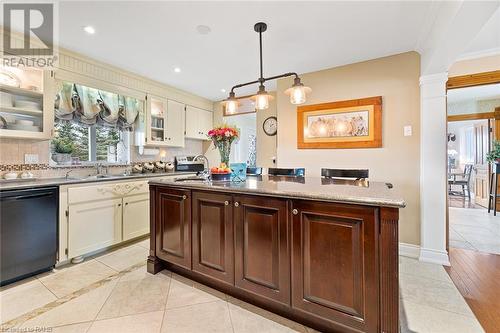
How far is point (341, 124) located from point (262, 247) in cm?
238

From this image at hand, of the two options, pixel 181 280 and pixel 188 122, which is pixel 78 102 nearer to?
pixel 188 122

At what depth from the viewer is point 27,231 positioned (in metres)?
2.15

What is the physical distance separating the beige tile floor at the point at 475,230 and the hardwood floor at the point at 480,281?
0.29m

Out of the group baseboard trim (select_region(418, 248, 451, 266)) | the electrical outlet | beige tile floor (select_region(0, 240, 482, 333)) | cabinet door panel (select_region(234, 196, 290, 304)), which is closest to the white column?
baseboard trim (select_region(418, 248, 451, 266))

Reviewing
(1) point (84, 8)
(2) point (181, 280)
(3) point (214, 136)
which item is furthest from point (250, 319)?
(1) point (84, 8)

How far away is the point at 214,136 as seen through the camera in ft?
7.04

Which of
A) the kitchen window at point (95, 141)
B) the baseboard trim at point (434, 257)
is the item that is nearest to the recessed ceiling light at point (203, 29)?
the kitchen window at point (95, 141)

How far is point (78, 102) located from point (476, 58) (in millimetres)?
5092

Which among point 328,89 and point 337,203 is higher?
point 328,89

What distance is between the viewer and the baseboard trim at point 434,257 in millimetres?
2562

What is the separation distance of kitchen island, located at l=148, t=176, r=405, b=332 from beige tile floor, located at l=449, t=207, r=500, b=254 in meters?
2.64

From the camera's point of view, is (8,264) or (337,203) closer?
(337,203)

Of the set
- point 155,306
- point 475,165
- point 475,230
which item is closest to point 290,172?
point 155,306

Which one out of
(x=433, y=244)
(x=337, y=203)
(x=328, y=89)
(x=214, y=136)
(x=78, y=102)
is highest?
(x=328, y=89)
